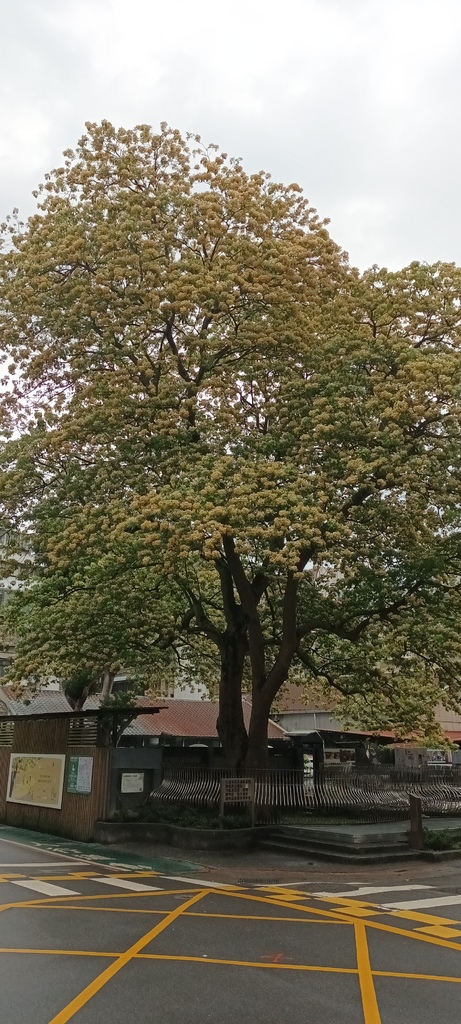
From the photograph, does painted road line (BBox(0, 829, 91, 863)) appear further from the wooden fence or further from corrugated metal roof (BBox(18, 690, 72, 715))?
corrugated metal roof (BBox(18, 690, 72, 715))

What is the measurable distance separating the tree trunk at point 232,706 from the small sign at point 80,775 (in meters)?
3.52

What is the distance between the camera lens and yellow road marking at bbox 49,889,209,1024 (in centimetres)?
544

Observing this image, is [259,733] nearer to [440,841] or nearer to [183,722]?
[440,841]

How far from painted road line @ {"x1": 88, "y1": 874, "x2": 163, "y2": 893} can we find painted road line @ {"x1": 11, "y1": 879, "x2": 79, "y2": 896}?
0.76 metres

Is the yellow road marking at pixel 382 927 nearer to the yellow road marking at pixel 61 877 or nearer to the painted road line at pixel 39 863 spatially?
the yellow road marking at pixel 61 877

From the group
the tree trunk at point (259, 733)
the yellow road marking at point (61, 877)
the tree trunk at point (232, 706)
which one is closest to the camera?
the yellow road marking at point (61, 877)

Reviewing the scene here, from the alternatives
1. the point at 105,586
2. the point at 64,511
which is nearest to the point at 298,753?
the point at 105,586

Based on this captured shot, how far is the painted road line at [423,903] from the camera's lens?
982 centimetres

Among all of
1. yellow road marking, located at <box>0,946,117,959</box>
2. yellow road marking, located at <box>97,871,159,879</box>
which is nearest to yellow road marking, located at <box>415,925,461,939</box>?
yellow road marking, located at <box>0,946,117,959</box>

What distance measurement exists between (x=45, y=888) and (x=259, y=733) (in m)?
8.38

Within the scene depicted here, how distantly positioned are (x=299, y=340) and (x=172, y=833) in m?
10.1

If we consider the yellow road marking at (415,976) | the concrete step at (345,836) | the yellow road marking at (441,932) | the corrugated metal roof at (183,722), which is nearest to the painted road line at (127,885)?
the yellow road marking at (441,932)

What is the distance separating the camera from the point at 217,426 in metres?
15.4

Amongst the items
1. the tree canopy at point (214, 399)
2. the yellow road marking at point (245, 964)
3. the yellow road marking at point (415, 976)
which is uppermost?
the tree canopy at point (214, 399)
